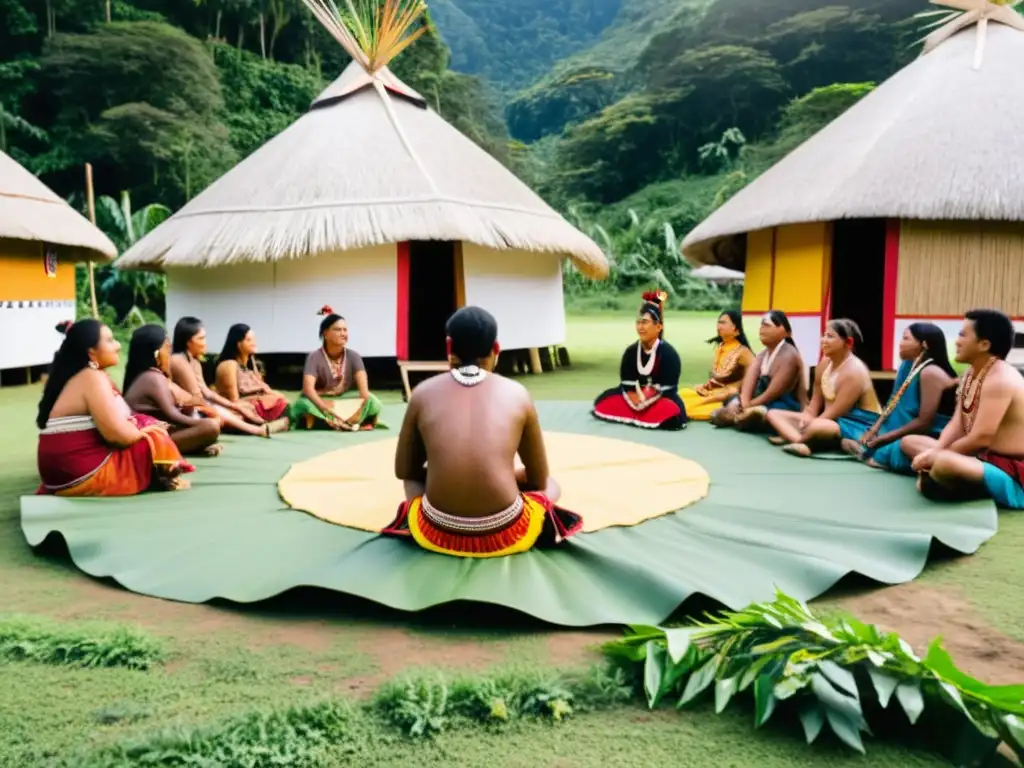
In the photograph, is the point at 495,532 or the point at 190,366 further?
the point at 190,366

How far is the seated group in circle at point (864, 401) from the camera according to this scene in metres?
4.00

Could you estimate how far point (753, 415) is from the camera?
6.13m

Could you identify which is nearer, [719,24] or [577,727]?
[577,727]

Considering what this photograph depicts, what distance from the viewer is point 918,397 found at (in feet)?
15.6

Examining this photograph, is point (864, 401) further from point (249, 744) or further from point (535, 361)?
point (535, 361)

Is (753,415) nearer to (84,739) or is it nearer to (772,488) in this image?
(772,488)

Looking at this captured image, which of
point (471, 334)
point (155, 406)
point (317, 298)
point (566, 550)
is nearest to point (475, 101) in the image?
point (317, 298)

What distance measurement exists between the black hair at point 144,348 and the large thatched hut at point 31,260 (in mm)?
6236

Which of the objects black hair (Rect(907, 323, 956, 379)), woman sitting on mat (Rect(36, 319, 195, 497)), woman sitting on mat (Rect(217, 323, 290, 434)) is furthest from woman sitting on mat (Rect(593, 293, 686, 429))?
woman sitting on mat (Rect(36, 319, 195, 497))

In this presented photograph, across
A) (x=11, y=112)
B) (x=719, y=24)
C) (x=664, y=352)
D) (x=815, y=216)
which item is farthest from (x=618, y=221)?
(x=664, y=352)

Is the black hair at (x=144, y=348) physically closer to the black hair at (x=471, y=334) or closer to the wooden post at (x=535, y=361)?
the black hair at (x=471, y=334)

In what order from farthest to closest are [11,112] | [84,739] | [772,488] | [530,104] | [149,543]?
[530,104] → [11,112] → [772,488] → [149,543] → [84,739]

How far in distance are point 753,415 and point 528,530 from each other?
3383mm

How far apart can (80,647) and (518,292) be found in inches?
344
